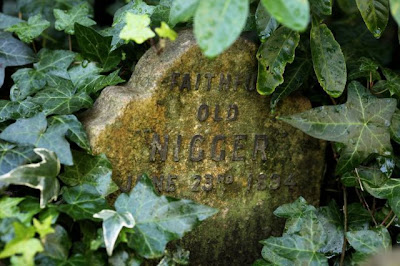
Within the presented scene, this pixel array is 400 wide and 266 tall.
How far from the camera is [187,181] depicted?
5.41 ft

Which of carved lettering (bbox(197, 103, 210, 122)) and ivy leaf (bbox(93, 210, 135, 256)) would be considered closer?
ivy leaf (bbox(93, 210, 135, 256))

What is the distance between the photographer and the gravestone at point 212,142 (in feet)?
5.04

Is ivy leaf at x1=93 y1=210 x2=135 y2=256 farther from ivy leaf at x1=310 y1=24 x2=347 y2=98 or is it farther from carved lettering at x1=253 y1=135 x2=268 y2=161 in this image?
ivy leaf at x1=310 y1=24 x2=347 y2=98

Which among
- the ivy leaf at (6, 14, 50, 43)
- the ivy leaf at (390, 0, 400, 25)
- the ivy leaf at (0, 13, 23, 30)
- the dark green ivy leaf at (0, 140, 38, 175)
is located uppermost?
the ivy leaf at (390, 0, 400, 25)

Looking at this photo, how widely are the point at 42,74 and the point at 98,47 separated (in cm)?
20

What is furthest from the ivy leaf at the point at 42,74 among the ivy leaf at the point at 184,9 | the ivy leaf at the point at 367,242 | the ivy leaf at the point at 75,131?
the ivy leaf at the point at 367,242

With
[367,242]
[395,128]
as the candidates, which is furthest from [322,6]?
[367,242]

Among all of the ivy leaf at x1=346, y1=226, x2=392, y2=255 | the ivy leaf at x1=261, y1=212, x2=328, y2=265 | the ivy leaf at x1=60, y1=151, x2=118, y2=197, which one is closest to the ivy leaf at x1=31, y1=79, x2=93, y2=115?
the ivy leaf at x1=60, y1=151, x2=118, y2=197

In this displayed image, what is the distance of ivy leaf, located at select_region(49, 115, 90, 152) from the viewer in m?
1.46

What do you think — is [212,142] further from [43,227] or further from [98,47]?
[43,227]

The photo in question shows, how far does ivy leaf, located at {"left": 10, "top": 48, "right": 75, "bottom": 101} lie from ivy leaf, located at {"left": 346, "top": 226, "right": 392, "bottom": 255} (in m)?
0.96

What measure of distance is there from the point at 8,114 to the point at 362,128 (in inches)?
40.1

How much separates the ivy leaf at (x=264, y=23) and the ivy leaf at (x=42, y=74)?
2.03ft

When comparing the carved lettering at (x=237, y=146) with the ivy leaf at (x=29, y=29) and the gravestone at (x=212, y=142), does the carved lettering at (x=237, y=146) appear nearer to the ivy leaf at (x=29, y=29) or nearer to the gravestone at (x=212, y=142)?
the gravestone at (x=212, y=142)
